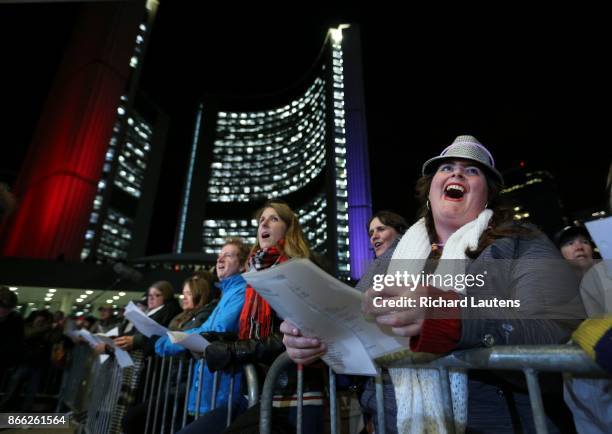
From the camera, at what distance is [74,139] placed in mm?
→ 23359

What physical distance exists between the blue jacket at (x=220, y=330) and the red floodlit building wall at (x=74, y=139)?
22940 mm

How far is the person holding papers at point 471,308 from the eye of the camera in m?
0.75

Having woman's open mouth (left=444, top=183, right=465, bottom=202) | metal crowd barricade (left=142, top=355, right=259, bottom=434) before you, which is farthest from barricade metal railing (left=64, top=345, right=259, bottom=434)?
woman's open mouth (left=444, top=183, right=465, bottom=202)

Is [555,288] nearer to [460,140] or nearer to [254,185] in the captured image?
[460,140]

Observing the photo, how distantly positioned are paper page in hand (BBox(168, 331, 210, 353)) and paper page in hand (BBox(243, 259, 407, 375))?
1135mm

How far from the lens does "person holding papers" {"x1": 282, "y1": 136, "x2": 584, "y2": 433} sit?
2.47 ft

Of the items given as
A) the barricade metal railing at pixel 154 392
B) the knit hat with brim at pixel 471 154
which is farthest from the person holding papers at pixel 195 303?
the knit hat with brim at pixel 471 154

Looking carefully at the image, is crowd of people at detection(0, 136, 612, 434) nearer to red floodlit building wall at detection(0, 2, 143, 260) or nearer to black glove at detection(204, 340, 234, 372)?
black glove at detection(204, 340, 234, 372)

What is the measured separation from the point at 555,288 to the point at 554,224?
40712mm

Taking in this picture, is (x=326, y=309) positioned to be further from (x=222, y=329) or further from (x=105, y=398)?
(x=105, y=398)

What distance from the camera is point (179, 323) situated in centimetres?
333

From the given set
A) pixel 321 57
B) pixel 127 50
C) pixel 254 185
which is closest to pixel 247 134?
pixel 254 185

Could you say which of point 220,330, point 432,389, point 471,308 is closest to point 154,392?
point 220,330

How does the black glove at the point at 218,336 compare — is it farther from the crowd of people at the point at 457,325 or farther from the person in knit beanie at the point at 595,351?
the person in knit beanie at the point at 595,351
